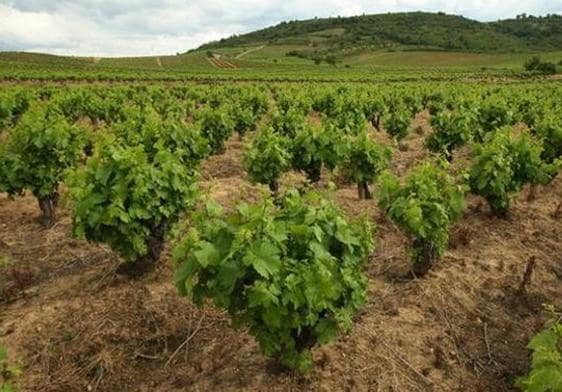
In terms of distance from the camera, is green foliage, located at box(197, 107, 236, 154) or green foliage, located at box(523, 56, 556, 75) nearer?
green foliage, located at box(197, 107, 236, 154)

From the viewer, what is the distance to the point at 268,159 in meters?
11.9

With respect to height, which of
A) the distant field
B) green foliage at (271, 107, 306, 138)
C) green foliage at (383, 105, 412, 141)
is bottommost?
the distant field

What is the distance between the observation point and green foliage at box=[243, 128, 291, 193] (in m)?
11.7

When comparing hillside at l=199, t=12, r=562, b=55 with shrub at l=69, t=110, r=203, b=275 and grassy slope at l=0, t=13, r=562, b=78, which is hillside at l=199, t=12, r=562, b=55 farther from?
shrub at l=69, t=110, r=203, b=275

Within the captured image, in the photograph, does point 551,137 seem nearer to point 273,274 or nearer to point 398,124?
point 398,124

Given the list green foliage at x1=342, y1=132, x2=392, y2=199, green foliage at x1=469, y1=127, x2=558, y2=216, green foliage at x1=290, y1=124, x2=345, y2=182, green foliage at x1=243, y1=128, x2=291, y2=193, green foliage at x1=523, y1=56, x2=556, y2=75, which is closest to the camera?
green foliage at x1=469, y1=127, x2=558, y2=216

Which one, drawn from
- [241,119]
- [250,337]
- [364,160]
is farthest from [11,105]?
[250,337]

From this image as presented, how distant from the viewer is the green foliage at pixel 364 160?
12156mm

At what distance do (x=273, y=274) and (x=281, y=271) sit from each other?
132 mm

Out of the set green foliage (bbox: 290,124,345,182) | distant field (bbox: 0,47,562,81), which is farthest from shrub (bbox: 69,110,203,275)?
distant field (bbox: 0,47,562,81)

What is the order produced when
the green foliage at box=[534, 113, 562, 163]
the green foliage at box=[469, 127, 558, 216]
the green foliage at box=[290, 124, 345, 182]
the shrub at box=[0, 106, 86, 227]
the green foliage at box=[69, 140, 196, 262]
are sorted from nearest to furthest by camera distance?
1. the green foliage at box=[69, 140, 196, 262]
2. the green foliage at box=[469, 127, 558, 216]
3. the shrub at box=[0, 106, 86, 227]
4. the green foliage at box=[290, 124, 345, 182]
5. the green foliage at box=[534, 113, 562, 163]

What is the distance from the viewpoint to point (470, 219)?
11.4 meters

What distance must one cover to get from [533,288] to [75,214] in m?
7.18

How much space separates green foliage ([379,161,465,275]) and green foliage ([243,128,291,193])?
350cm
